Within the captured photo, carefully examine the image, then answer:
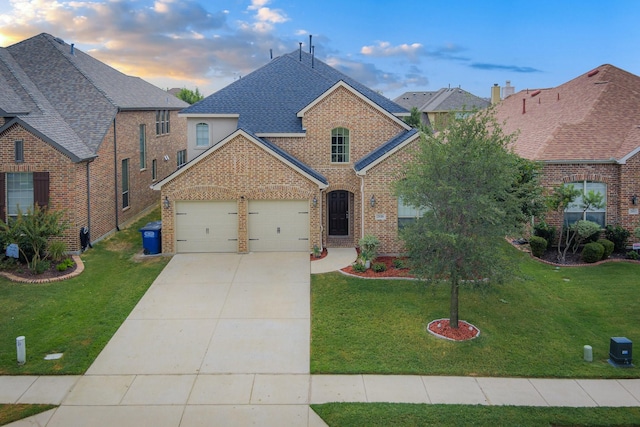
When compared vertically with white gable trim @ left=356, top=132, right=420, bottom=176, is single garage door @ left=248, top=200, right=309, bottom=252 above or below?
below

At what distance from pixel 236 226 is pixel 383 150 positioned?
21.4 ft

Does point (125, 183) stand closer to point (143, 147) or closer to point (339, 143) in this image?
point (143, 147)

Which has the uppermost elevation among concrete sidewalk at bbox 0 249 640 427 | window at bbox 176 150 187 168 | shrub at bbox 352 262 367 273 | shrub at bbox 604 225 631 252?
window at bbox 176 150 187 168

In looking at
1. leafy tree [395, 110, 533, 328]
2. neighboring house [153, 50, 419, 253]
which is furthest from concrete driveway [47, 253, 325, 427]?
leafy tree [395, 110, 533, 328]

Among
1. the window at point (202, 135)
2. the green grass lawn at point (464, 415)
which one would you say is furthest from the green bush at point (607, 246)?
the window at point (202, 135)

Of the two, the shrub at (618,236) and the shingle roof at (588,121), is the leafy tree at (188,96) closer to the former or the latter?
the shingle roof at (588,121)

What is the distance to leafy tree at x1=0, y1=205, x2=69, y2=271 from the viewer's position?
18688 millimetres

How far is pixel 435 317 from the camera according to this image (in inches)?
599

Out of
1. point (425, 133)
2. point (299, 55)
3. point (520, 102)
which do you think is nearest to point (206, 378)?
point (425, 133)

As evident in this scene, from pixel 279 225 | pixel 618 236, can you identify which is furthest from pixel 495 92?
pixel 279 225

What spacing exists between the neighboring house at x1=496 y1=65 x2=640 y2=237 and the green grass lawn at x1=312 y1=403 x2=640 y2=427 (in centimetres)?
1322

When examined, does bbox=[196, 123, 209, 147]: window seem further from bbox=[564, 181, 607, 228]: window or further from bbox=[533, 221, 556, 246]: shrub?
bbox=[564, 181, 607, 228]: window

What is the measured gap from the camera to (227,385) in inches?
457

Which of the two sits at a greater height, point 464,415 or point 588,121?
point 588,121
